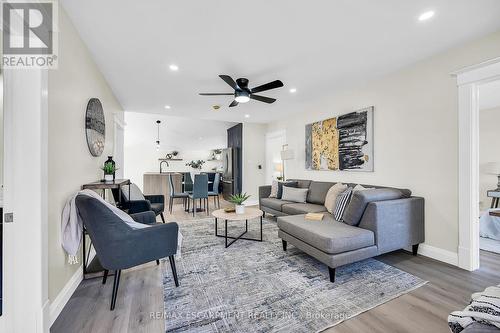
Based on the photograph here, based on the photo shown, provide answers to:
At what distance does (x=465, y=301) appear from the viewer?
1.76 m

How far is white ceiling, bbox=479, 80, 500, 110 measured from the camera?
3.12 m

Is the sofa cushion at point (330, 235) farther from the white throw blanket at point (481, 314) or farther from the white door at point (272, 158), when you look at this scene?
the white door at point (272, 158)

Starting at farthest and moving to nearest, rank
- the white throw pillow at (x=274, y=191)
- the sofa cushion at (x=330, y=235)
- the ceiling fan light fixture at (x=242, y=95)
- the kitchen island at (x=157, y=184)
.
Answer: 1. the kitchen island at (x=157, y=184)
2. the white throw pillow at (x=274, y=191)
3. the ceiling fan light fixture at (x=242, y=95)
4. the sofa cushion at (x=330, y=235)

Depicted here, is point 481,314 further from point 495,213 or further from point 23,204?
point 495,213

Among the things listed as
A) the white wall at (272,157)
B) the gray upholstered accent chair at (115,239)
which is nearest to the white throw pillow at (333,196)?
the gray upholstered accent chair at (115,239)

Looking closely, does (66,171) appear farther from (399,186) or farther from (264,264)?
(399,186)

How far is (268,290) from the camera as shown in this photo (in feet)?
6.43

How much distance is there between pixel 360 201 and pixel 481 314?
166 cm

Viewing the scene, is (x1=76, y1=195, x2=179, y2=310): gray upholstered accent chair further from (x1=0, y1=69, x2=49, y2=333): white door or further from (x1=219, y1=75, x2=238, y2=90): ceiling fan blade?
(x1=219, y1=75, x2=238, y2=90): ceiling fan blade

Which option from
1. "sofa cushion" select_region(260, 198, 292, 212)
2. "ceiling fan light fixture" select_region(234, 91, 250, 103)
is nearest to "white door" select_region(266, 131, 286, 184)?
"sofa cushion" select_region(260, 198, 292, 212)

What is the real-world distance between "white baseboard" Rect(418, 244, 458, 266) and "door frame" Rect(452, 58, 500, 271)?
87 mm

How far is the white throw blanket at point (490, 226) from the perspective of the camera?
3.05 metres

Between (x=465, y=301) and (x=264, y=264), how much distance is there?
71.4 inches

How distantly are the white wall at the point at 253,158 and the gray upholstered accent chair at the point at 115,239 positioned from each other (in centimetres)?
439
